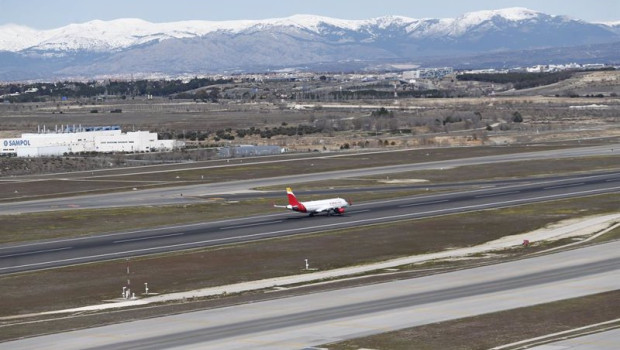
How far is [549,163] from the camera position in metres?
157

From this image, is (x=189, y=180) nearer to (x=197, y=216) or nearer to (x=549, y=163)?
(x=197, y=216)

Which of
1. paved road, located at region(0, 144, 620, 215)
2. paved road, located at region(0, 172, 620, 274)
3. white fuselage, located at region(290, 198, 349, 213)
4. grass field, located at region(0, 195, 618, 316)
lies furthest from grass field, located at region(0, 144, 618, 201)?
grass field, located at region(0, 195, 618, 316)

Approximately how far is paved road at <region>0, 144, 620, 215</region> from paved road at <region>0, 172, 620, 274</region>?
20.5 meters

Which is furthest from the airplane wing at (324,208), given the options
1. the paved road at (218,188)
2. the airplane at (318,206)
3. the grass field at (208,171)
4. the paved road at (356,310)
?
the grass field at (208,171)

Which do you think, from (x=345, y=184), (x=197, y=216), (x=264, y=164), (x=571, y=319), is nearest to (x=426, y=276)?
(x=571, y=319)

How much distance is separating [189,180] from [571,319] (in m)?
94.4

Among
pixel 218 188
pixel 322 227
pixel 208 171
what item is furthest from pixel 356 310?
pixel 208 171

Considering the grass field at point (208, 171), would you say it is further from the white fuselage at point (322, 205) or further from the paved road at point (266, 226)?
the white fuselage at point (322, 205)

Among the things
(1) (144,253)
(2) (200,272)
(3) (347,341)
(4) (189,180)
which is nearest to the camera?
(3) (347,341)

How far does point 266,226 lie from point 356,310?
41.3 m

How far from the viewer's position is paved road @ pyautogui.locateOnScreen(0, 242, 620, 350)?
59.4 meters

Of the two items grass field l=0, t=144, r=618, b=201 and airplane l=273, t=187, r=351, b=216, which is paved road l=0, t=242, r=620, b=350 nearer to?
airplane l=273, t=187, r=351, b=216

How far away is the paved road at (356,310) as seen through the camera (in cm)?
5941

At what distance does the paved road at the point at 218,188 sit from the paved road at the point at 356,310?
5767 cm
